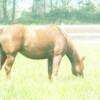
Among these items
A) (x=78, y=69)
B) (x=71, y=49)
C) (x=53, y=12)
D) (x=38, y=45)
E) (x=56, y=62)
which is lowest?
(x=53, y=12)

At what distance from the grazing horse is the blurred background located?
72.7ft

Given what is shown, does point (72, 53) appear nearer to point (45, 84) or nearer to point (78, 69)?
point (78, 69)

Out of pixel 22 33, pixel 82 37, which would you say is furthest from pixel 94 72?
pixel 82 37

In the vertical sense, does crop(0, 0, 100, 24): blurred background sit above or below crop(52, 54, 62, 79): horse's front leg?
below

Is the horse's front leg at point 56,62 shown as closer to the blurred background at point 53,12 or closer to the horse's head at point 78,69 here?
the horse's head at point 78,69

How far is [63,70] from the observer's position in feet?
42.1

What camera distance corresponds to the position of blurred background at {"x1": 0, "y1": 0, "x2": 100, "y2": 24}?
35.4 meters

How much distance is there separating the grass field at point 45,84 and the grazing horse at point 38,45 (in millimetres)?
381

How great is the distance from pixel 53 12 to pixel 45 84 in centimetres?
2924

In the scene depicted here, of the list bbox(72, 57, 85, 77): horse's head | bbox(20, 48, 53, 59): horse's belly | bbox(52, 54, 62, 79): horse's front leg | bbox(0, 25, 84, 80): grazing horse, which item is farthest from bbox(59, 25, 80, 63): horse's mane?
bbox(20, 48, 53, 59): horse's belly

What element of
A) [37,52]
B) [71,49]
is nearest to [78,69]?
[71,49]

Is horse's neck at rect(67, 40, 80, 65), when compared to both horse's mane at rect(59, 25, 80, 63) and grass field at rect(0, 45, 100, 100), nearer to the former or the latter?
horse's mane at rect(59, 25, 80, 63)

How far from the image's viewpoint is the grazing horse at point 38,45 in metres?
10.6

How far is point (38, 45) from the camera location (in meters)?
11.0
